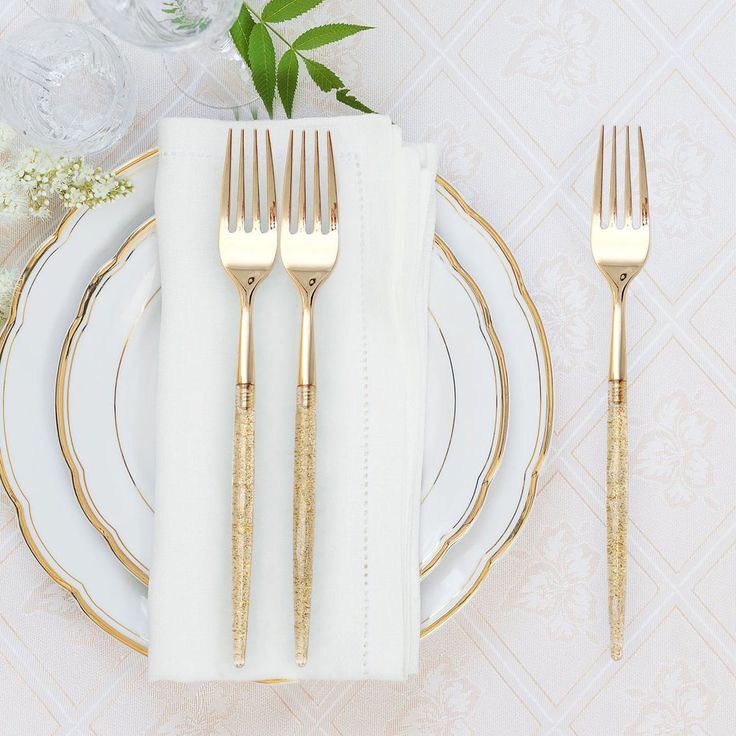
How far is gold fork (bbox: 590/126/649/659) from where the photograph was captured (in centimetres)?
57

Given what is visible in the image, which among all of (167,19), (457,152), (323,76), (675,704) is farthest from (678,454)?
(167,19)

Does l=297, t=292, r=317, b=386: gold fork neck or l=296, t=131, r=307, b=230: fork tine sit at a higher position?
l=296, t=131, r=307, b=230: fork tine

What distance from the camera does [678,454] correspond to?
62cm

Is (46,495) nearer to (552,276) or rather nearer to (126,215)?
(126,215)

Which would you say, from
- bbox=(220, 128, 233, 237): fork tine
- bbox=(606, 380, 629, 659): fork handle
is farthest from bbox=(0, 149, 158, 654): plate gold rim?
bbox=(606, 380, 629, 659): fork handle

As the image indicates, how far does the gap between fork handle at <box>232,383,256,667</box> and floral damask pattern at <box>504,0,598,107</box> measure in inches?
13.5

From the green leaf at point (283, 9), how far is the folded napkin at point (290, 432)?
81 mm

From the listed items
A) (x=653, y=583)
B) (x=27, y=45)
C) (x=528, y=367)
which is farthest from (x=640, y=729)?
(x=27, y=45)

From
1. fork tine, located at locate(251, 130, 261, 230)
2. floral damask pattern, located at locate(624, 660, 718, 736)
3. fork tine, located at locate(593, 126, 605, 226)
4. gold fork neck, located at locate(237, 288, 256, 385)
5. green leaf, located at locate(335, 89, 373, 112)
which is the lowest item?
floral damask pattern, located at locate(624, 660, 718, 736)

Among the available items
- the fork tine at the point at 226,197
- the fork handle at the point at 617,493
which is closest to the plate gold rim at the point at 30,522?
the fork tine at the point at 226,197

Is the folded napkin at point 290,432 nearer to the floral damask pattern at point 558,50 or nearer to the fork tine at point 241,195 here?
the fork tine at point 241,195

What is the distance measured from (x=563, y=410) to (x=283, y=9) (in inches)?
14.5

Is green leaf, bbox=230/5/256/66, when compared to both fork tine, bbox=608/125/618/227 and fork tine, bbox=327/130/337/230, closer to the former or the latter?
fork tine, bbox=327/130/337/230

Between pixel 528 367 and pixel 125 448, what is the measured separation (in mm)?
299
